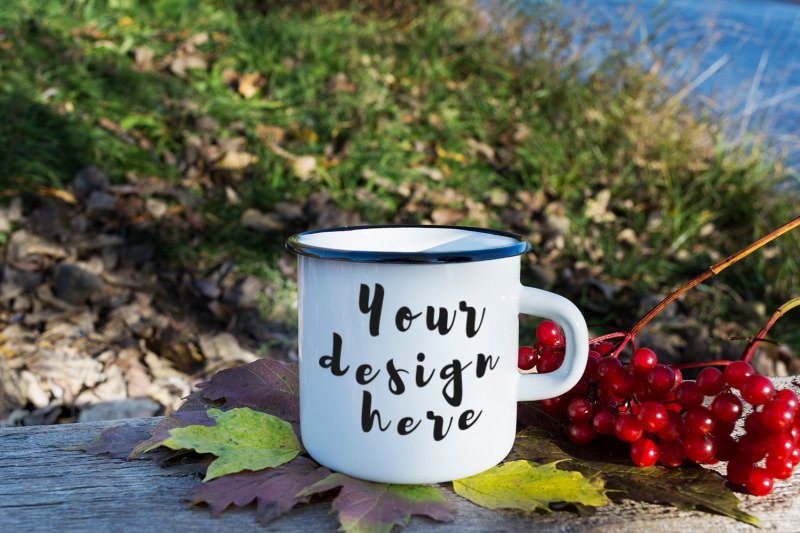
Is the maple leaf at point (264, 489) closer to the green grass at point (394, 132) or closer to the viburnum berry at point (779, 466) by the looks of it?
the viburnum berry at point (779, 466)

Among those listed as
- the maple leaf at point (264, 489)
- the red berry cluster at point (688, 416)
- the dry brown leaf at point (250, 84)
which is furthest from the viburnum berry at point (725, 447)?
the dry brown leaf at point (250, 84)

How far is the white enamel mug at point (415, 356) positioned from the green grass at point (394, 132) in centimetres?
178

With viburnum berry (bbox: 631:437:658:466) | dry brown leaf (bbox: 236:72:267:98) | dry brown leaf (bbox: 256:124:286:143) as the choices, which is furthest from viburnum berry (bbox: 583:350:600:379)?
dry brown leaf (bbox: 236:72:267:98)

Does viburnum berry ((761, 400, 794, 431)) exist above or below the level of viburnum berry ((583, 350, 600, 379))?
below

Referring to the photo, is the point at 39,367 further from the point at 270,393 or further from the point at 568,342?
the point at 568,342

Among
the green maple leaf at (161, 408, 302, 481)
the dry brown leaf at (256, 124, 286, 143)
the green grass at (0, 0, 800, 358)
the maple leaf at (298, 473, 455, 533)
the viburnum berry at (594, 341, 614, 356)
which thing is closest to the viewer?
the maple leaf at (298, 473, 455, 533)

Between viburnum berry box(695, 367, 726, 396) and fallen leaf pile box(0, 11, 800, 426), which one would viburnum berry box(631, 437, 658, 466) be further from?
fallen leaf pile box(0, 11, 800, 426)

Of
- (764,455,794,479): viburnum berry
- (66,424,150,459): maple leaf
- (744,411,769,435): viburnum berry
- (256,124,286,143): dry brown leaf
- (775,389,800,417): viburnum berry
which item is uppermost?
(256,124,286,143): dry brown leaf

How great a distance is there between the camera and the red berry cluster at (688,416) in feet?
2.59

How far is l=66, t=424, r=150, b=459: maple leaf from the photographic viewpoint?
927 millimetres

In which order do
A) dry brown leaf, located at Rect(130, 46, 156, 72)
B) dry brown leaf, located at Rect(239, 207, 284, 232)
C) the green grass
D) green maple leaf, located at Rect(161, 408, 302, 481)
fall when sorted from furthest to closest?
dry brown leaf, located at Rect(130, 46, 156, 72) → the green grass → dry brown leaf, located at Rect(239, 207, 284, 232) → green maple leaf, located at Rect(161, 408, 302, 481)

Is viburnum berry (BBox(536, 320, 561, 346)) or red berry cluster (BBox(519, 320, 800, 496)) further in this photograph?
viburnum berry (BBox(536, 320, 561, 346))

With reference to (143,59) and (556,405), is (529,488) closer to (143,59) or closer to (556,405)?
(556,405)

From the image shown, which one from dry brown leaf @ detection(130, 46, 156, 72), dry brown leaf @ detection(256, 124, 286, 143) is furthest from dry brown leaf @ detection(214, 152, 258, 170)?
dry brown leaf @ detection(130, 46, 156, 72)
